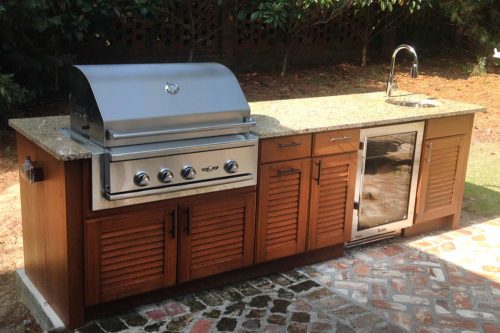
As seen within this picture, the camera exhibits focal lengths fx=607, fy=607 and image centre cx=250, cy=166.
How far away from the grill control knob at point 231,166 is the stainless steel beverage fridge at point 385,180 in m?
0.94

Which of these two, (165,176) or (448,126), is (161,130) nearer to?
(165,176)

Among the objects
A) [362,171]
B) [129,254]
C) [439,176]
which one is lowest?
[129,254]

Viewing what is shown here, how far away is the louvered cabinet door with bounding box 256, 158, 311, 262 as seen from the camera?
3.31 metres

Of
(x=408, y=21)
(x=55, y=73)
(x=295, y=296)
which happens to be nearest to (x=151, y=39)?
(x=55, y=73)

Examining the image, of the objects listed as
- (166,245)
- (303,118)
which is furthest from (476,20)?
(166,245)

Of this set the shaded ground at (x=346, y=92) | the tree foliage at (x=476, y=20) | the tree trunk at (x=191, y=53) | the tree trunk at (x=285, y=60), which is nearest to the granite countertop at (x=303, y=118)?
the shaded ground at (x=346, y=92)

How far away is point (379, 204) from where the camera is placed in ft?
12.8

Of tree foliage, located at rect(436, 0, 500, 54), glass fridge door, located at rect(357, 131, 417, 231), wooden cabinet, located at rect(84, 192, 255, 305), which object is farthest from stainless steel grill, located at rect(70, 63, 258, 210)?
tree foliage, located at rect(436, 0, 500, 54)

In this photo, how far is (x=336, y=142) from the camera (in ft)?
11.5

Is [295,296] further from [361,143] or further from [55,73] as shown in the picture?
[55,73]

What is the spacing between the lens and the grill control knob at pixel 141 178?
8.99 ft

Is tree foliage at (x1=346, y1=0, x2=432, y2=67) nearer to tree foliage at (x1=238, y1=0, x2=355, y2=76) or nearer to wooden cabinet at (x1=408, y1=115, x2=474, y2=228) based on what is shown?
tree foliage at (x1=238, y1=0, x2=355, y2=76)

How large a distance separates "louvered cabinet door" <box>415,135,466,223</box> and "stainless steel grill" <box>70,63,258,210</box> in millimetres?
1431

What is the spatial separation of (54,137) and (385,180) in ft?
6.82
